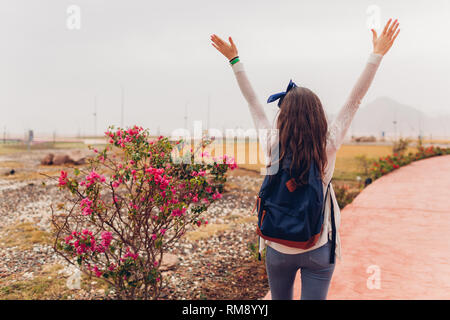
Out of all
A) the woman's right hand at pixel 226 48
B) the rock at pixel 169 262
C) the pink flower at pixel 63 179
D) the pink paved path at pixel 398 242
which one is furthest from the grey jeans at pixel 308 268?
the rock at pixel 169 262

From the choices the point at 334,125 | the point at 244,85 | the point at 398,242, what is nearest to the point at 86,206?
the point at 244,85

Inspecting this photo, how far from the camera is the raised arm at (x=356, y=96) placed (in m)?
1.75

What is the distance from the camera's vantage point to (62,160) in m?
15.3

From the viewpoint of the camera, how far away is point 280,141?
1737mm

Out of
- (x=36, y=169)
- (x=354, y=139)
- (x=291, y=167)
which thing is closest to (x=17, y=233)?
(x=291, y=167)

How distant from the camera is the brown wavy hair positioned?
1.65 m

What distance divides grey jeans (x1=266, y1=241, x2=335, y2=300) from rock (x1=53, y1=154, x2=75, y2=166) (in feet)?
49.7

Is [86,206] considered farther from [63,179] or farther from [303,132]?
[303,132]

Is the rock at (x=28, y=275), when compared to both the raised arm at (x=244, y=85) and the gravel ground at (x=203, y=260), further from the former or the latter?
the raised arm at (x=244, y=85)

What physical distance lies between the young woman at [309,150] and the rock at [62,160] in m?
15.2
